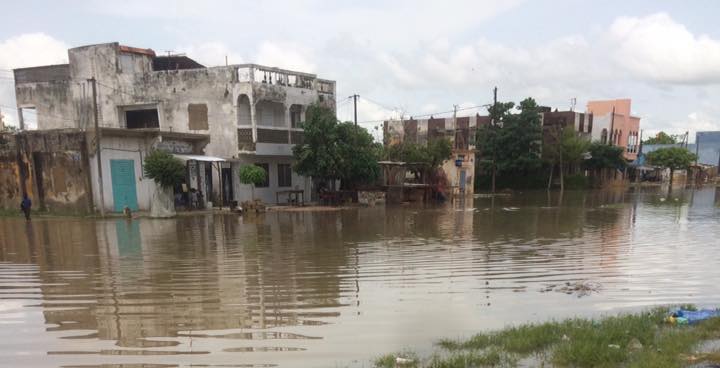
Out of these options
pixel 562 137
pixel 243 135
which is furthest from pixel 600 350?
pixel 562 137

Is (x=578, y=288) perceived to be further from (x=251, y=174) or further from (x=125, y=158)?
(x=125, y=158)

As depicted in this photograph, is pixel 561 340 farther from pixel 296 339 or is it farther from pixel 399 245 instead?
pixel 399 245

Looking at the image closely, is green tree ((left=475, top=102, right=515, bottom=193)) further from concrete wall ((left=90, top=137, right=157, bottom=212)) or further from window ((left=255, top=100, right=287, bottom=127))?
concrete wall ((left=90, top=137, right=157, bottom=212))

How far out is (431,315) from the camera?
6094mm

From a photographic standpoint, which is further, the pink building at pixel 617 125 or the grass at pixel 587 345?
the pink building at pixel 617 125

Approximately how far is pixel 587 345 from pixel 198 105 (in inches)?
1064

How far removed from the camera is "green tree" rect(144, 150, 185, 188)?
2059 cm

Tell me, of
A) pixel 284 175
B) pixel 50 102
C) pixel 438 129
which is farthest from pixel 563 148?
pixel 50 102

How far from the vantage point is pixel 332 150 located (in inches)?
1030

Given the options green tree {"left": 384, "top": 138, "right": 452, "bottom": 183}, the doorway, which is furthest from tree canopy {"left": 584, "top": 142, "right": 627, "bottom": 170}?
the doorway

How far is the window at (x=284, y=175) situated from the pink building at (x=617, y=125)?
37.5 m

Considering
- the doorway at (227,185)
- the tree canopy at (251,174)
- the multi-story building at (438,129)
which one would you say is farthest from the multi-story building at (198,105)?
the multi-story building at (438,129)

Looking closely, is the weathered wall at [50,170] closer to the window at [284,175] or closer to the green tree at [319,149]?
the green tree at [319,149]

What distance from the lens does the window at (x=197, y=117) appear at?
27.7 meters
